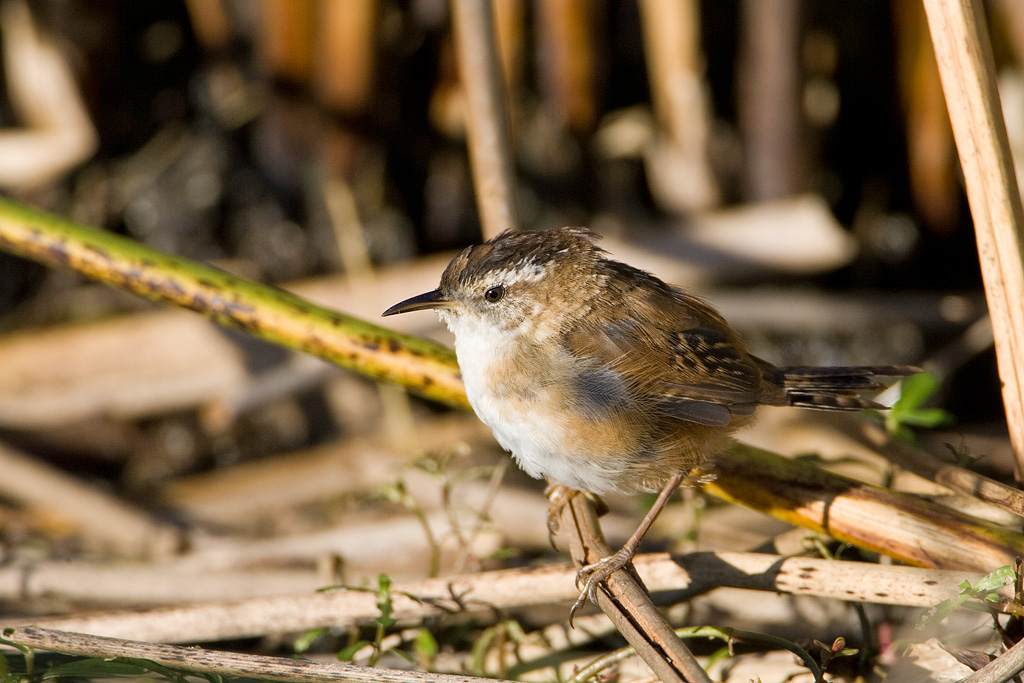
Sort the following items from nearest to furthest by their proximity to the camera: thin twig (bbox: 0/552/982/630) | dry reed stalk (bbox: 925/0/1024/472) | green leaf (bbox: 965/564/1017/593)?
1. green leaf (bbox: 965/564/1017/593)
2. dry reed stalk (bbox: 925/0/1024/472)
3. thin twig (bbox: 0/552/982/630)

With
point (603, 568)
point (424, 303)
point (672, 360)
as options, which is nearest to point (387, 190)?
point (424, 303)

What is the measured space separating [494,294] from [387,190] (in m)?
2.51

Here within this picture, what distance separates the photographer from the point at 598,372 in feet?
7.67

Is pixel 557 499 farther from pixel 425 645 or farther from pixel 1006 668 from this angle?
pixel 1006 668

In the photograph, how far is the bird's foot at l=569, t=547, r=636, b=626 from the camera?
2.20m

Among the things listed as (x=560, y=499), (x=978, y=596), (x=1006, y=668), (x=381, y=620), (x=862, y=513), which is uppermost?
(x=560, y=499)

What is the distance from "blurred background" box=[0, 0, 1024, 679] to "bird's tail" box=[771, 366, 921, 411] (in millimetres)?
1593

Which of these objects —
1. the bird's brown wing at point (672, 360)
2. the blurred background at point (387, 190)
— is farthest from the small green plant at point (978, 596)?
the blurred background at point (387, 190)

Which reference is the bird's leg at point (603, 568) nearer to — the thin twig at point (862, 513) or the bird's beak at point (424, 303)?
the thin twig at point (862, 513)

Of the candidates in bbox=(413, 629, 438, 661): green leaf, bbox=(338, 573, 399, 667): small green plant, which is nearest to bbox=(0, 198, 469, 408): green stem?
bbox=(338, 573, 399, 667): small green plant

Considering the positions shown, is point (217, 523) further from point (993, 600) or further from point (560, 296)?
point (993, 600)

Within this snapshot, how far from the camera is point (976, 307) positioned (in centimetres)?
441

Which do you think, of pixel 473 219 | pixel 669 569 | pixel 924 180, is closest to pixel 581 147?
pixel 473 219

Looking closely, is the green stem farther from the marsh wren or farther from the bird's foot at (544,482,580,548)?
the bird's foot at (544,482,580,548)
